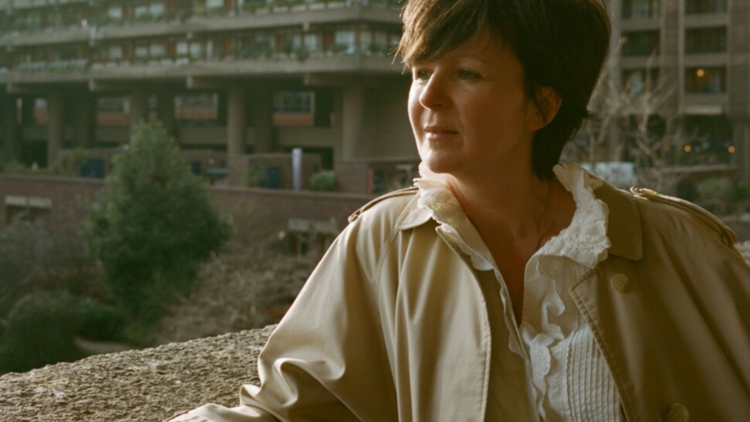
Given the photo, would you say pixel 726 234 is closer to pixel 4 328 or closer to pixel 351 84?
pixel 4 328

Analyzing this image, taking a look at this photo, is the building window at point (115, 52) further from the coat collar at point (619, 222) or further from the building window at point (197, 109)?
the coat collar at point (619, 222)

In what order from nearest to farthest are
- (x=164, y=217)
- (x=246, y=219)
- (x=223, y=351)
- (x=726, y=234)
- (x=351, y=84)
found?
1. (x=726, y=234)
2. (x=223, y=351)
3. (x=164, y=217)
4. (x=246, y=219)
5. (x=351, y=84)

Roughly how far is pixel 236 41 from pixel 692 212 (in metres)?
38.0

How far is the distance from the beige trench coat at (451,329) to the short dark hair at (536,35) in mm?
224

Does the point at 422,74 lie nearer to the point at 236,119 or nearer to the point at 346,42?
the point at 346,42

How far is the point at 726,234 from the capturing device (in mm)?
1605

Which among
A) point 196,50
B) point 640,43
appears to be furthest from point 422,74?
point 196,50

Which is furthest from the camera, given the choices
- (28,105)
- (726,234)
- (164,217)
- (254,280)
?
(28,105)

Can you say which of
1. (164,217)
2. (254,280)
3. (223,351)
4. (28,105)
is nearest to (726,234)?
(223,351)

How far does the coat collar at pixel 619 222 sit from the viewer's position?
156cm

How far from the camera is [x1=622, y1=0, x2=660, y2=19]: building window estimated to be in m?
38.4

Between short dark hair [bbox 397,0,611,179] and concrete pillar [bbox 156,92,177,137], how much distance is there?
4456cm

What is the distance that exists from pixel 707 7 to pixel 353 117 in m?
13.2

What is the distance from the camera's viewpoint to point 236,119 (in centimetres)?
4159
